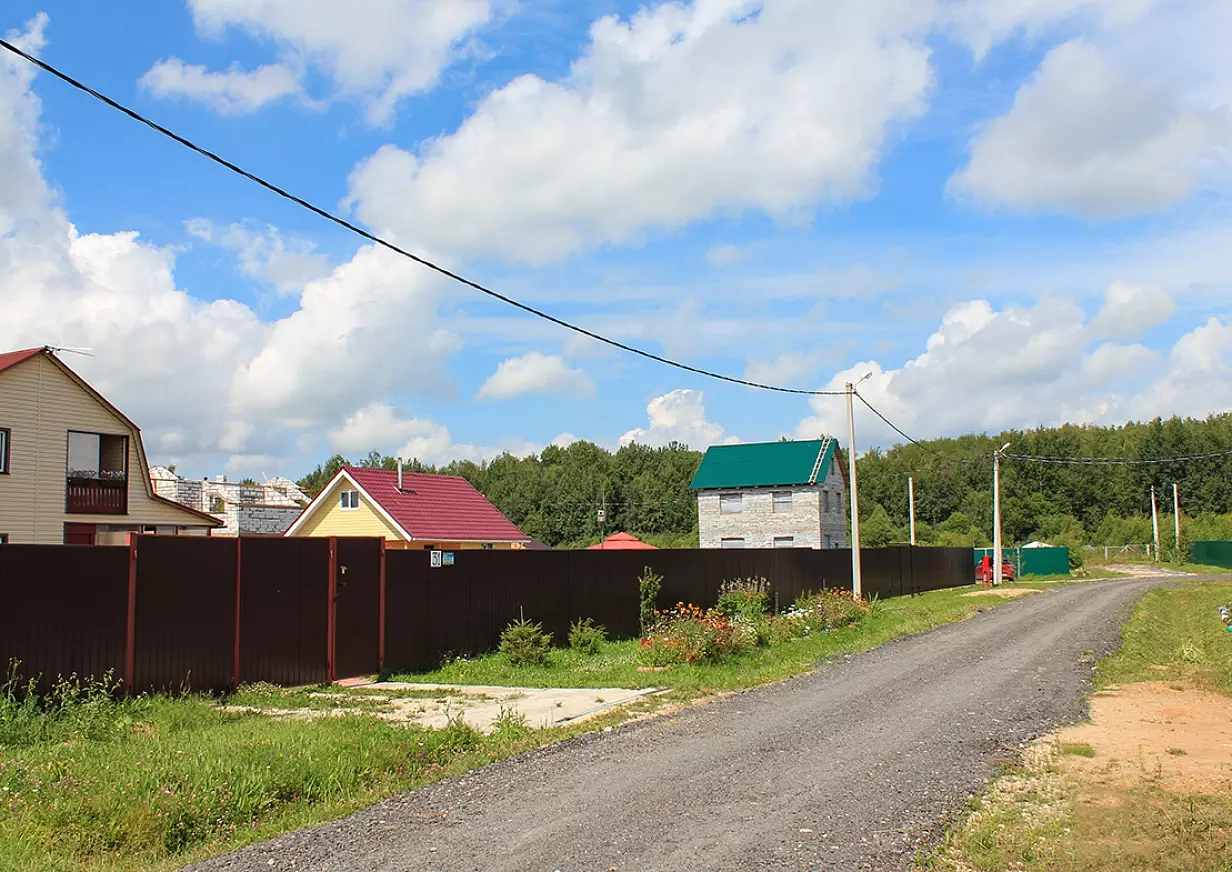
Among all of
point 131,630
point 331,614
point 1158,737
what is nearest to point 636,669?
point 331,614

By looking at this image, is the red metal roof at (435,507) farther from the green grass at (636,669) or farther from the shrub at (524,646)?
the shrub at (524,646)

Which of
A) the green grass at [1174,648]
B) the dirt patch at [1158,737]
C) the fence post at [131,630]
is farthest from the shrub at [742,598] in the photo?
the fence post at [131,630]

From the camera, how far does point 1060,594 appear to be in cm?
3491

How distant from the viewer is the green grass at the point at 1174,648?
1407 cm

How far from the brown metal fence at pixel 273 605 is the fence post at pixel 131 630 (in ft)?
0.05

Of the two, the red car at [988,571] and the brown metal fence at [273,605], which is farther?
the red car at [988,571]

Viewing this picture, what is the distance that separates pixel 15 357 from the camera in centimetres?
3111

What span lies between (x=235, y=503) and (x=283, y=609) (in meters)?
40.3

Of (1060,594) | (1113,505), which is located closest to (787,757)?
(1060,594)

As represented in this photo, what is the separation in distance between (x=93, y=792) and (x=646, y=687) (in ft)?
24.5

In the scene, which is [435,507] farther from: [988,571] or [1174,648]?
[1174,648]

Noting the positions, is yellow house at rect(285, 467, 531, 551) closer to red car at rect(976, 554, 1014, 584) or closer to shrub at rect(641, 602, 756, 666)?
red car at rect(976, 554, 1014, 584)

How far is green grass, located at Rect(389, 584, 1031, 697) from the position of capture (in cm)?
1372

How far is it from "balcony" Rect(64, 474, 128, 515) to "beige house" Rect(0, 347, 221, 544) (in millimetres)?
32
